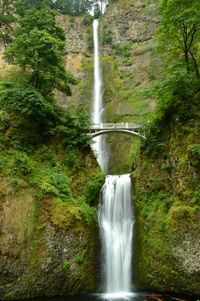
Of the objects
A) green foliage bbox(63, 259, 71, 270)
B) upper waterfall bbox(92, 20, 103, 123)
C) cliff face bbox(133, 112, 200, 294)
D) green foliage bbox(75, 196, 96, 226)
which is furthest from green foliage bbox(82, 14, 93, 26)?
green foliage bbox(63, 259, 71, 270)

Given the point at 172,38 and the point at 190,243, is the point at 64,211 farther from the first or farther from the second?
the point at 172,38

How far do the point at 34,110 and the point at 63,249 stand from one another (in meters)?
9.00

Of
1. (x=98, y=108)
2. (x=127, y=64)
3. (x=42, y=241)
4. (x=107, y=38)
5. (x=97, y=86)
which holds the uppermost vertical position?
(x=107, y=38)

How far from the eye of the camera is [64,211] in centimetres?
1973

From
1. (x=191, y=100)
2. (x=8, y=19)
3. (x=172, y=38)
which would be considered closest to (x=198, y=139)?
(x=191, y=100)

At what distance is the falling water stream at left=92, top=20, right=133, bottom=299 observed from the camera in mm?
19469

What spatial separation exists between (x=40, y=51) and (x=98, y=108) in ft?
68.9

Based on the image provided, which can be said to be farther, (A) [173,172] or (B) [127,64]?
(B) [127,64]

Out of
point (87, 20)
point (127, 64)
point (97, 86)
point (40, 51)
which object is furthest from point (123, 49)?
point (40, 51)

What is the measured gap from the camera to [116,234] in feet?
69.1

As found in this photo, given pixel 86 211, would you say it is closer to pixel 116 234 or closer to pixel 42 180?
pixel 116 234

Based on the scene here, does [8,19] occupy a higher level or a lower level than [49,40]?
higher

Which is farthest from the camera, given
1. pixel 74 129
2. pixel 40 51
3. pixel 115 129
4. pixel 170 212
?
pixel 115 129

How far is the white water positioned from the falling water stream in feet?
16.8
